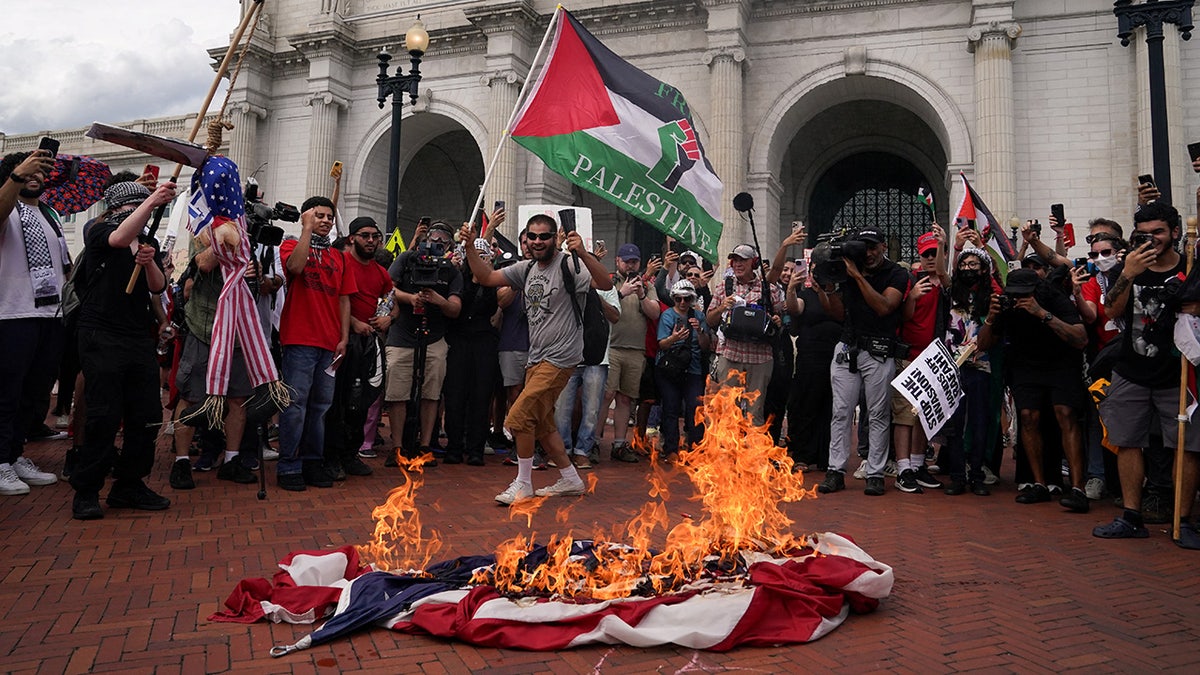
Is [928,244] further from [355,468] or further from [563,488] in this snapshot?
[355,468]

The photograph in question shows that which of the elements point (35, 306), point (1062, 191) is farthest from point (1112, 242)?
point (1062, 191)

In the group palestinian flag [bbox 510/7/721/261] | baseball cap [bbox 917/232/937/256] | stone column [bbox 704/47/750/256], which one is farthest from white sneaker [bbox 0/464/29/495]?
stone column [bbox 704/47/750/256]

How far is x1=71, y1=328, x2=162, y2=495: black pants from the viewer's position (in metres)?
4.99

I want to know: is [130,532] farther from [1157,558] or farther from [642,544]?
[1157,558]

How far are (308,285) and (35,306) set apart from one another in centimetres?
182

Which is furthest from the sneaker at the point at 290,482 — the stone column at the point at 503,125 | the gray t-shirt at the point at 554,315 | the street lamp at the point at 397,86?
the stone column at the point at 503,125

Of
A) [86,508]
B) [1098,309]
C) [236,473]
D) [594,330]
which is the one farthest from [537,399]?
[1098,309]

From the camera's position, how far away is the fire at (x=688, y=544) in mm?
3520

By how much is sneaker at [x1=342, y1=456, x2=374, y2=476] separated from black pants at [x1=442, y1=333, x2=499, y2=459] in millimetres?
985

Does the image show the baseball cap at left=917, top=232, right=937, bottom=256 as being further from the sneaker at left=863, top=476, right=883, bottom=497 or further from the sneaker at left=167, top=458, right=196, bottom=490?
the sneaker at left=167, top=458, right=196, bottom=490

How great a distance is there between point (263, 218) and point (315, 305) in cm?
80

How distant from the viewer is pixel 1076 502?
606cm

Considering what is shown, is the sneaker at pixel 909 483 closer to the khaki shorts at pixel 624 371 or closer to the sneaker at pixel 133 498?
the khaki shorts at pixel 624 371

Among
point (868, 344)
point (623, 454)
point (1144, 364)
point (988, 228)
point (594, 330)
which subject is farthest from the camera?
point (623, 454)
